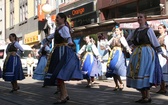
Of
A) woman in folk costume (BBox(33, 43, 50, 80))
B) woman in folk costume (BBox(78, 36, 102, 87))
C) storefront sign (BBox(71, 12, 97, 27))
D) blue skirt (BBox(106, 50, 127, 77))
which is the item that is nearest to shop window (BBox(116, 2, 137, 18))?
storefront sign (BBox(71, 12, 97, 27))

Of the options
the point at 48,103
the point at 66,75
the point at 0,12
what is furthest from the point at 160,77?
the point at 0,12

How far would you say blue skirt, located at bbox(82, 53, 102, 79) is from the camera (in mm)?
10406

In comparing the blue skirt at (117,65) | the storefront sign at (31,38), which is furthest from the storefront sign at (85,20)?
the blue skirt at (117,65)

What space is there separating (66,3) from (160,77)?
19128 millimetres

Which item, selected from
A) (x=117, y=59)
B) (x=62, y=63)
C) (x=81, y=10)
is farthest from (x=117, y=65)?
(x=81, y=10)

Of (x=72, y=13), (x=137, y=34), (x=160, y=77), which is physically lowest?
(x=160, y=77)

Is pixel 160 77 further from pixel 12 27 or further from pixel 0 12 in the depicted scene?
pixel 0 12

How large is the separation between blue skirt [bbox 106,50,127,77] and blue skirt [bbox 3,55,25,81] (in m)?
2.58

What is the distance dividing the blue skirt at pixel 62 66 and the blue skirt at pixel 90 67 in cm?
378

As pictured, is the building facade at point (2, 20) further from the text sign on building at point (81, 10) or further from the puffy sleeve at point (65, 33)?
the puffy sleeve at point (65, 33)

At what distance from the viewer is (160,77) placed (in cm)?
627

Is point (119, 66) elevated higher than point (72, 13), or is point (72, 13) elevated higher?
point (72, 13)

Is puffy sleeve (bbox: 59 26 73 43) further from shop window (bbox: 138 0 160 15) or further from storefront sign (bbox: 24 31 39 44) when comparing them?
storefront sign (bbox: 24 31 39 44)

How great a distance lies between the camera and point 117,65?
29.3 feet
